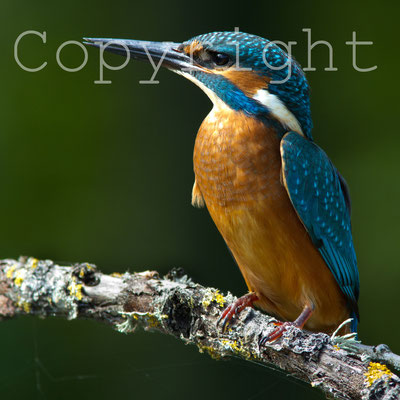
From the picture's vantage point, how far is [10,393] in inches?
133

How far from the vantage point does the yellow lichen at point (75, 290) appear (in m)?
2.46

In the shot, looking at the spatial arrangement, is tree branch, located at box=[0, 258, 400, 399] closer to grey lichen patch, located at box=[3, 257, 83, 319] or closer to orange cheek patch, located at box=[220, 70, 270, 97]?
grey lichen patch, located at box=[3, 257, 83, 319]

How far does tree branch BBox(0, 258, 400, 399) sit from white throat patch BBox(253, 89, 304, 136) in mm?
745

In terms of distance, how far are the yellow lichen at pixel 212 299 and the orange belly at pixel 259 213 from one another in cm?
24

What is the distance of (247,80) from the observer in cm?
238

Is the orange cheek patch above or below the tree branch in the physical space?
above

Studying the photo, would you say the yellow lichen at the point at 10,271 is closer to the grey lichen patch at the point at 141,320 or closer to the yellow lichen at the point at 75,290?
the yellow lichen at the point at 75,290

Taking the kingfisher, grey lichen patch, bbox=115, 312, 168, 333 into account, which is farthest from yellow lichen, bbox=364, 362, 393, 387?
grey lichen patch, bbox=115, 312, 168, 333

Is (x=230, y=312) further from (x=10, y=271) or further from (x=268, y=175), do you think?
(x=10, y=271)

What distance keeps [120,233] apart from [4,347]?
1005 millimetres

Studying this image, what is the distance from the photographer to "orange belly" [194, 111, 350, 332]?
2.29 meters

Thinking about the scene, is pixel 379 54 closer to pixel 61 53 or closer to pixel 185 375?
pixel 61 53

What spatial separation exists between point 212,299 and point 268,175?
526mm

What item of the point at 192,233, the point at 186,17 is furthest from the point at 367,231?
the point at 186,17
